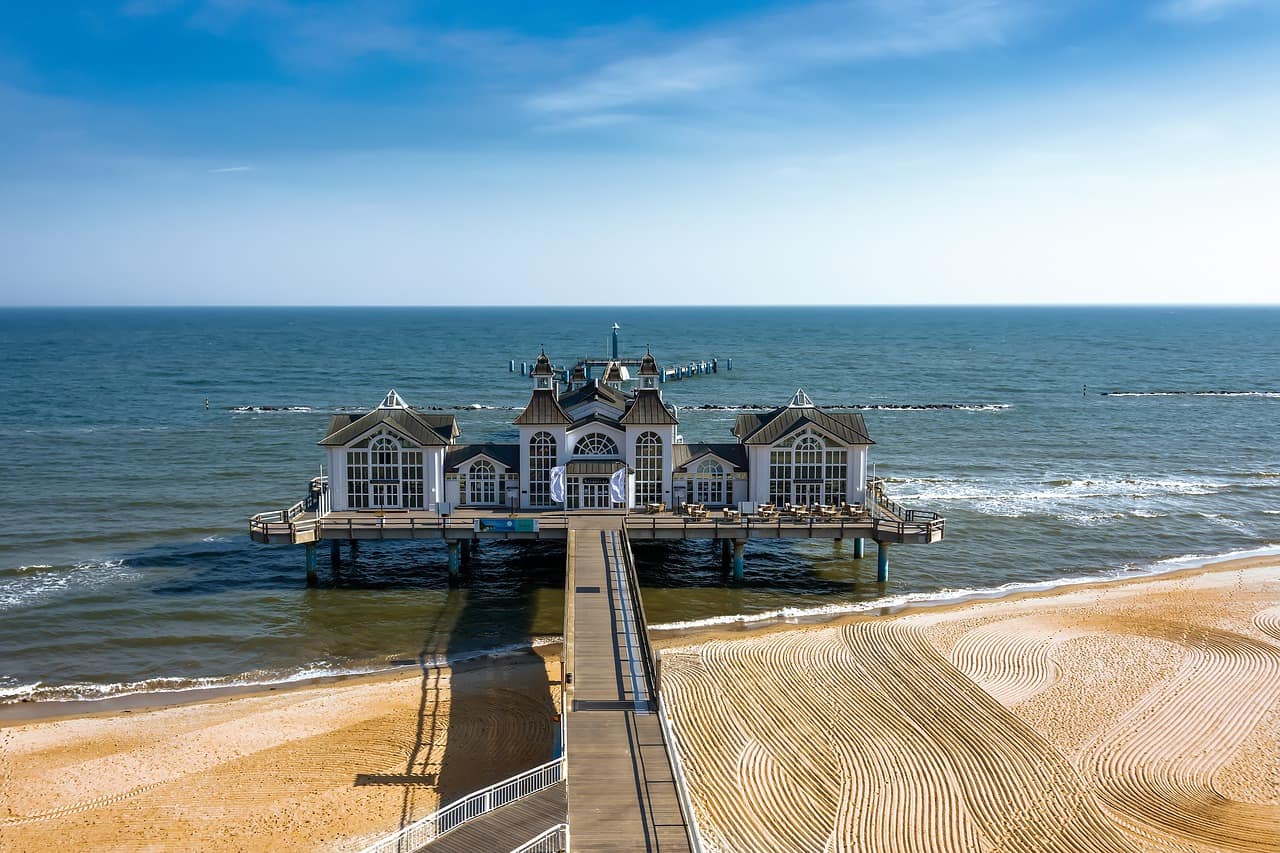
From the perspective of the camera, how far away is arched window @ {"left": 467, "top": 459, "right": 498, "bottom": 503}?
132 ft

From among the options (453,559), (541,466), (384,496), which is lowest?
Result: (453,559)

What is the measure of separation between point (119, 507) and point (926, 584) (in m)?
36.7

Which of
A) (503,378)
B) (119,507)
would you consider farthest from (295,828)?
(503,378)

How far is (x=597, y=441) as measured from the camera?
4019 cm

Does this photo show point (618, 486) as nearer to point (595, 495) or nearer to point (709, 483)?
point (595, 495)

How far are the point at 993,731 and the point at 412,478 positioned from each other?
23329 mm

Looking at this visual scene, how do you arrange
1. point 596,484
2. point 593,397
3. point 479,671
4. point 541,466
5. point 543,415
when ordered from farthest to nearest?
1. point 593,397
2. point 541,466
3. point 596,484
4. point 543,415
5. point 479,671

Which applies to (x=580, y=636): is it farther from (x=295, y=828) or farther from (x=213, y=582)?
(x=213, y=582)

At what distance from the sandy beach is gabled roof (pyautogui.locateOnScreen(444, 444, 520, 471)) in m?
11.1

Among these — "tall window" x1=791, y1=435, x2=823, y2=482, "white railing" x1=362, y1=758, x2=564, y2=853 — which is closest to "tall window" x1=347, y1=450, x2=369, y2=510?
"tall window" x1=791, y1=435, x2=823, y2=482

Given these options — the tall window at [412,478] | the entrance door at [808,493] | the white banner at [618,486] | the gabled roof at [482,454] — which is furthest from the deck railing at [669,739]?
the tall window at [412,478]

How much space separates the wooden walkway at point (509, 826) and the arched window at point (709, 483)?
2189cm

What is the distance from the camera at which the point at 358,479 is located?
3988 cm

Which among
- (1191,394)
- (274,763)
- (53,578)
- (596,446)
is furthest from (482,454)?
(1191,394)
